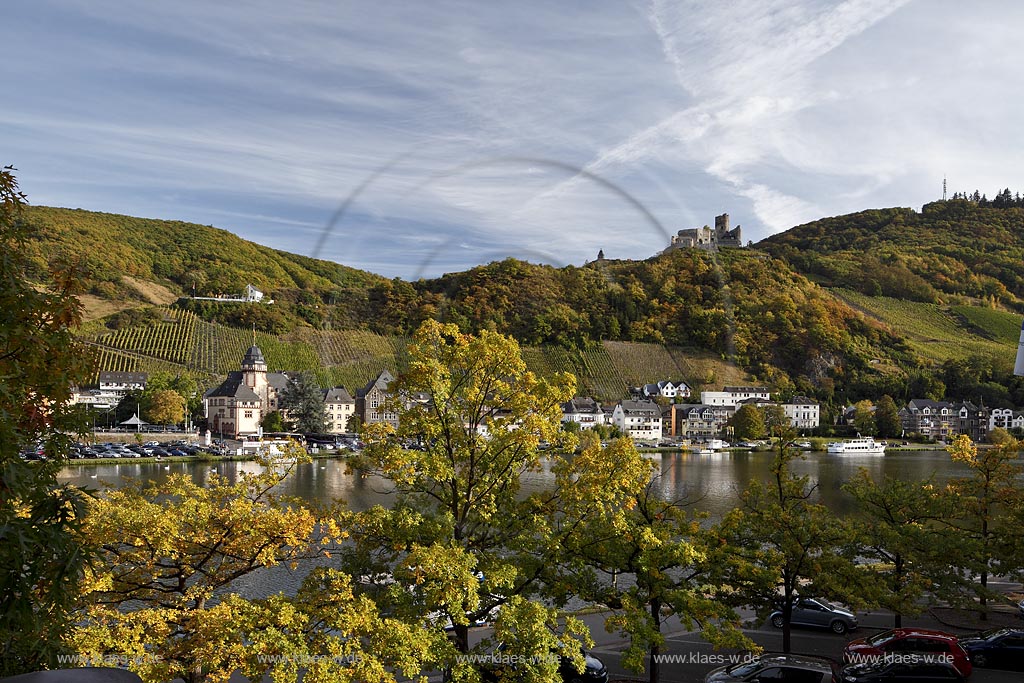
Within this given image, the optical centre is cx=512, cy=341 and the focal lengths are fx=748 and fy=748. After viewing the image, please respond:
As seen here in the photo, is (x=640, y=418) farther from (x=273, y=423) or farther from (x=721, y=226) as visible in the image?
(x=721, y=226)

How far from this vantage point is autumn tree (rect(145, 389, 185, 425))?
66938 millimetres

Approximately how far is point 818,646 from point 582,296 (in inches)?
3010

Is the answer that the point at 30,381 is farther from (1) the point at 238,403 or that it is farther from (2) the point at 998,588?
(1) the point at 238,403

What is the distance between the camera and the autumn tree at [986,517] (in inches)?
485

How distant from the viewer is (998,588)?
1587 cm

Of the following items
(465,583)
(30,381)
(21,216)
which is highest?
(21,216)

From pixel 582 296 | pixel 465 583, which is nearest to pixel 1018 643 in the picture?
pixel 465 583

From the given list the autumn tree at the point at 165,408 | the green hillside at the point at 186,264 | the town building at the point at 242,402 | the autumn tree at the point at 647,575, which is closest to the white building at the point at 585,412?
the town building at the point at 242,402

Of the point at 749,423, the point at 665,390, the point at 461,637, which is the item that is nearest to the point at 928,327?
the point at 665,390

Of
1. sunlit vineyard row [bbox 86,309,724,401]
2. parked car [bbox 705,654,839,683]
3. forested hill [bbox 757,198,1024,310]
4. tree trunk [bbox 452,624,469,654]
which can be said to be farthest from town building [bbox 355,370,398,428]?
forested hill [bbox 757,198,1024,310]

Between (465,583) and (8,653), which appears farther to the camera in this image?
(465,583)

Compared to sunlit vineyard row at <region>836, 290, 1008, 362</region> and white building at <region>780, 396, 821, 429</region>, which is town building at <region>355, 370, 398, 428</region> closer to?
white building at <region>780, 396, 821, 429</region>

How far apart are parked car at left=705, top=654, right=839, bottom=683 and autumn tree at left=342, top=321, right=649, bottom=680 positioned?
281 cm

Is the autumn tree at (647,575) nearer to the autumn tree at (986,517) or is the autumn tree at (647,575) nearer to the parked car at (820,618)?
the parked car at (820,618)
